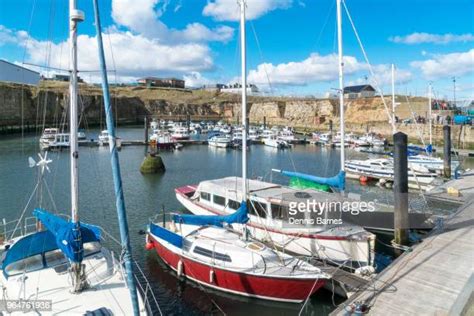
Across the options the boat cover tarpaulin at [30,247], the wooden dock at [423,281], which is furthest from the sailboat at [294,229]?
the boat cover tarpaulin at [30,247]

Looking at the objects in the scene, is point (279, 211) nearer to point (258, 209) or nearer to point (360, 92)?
point (258, 209)

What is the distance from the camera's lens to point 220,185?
2055cm

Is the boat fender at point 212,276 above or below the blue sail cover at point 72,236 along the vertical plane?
below

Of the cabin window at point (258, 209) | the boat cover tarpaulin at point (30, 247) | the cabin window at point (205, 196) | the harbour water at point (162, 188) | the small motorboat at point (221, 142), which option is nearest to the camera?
the boat cover tarpaulin at point (30, 247)

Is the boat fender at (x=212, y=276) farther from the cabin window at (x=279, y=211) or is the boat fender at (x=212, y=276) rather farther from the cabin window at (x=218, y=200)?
the cabin window at (x=218, y=200)

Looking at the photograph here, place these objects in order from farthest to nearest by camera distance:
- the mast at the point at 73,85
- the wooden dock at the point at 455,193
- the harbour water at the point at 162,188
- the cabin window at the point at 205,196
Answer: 1. the wooden dock at the point at 455,193
2. the cabin window at the point at 205,196
3. the harbour water at the point at 162,188
4. the mast at the point at 73,85

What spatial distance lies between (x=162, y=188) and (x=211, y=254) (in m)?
20.7

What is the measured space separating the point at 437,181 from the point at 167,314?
90.1ft

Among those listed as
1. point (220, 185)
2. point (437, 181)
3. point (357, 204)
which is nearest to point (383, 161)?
point (437, 181)

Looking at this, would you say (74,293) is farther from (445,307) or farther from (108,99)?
(445,307)

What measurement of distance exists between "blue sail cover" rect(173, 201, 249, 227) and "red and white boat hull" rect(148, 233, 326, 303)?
5.41 feet

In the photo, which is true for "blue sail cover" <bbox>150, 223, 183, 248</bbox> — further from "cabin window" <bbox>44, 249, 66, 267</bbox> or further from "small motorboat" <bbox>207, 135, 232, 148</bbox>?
"small motorboat" <bbox>207, 135, 232, 148</bbox>

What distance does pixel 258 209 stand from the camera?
57.1ft

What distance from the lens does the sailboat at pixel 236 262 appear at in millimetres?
13195
